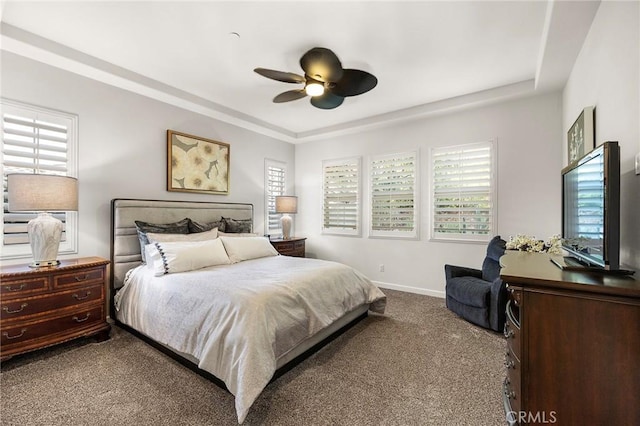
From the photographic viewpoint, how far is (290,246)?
4809mm

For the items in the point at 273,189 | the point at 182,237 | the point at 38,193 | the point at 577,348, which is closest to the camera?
the point at 577,348

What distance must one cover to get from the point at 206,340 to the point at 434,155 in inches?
151

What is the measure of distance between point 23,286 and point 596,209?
12.8 feet

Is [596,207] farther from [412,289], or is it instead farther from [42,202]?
[42,202]

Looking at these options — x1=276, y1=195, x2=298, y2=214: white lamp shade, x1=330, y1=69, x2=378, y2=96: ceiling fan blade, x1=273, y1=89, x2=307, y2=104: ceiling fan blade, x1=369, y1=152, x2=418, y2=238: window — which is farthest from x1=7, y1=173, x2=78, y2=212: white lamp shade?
x1=369, y1=152, x2=418, y2=238: window

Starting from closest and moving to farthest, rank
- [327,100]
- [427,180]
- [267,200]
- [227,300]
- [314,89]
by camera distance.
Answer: [227,300] → [314,89] → [327,100] → [427,180] → [267,200]

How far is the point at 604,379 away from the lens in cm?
115

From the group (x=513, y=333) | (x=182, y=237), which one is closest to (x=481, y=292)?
(x=513, y=333)

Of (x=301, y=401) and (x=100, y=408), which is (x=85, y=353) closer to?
(x=100, y=408)

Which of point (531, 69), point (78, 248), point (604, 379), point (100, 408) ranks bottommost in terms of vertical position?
point (100, 408)

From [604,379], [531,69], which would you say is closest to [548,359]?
[604,379]

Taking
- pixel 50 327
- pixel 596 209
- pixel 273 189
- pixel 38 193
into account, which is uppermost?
pixel 273 189

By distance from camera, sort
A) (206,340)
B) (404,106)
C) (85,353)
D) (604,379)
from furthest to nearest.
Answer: (404,106), (85,353), (206,340), (604,379)

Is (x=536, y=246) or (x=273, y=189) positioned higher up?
(x=273, y=189)
